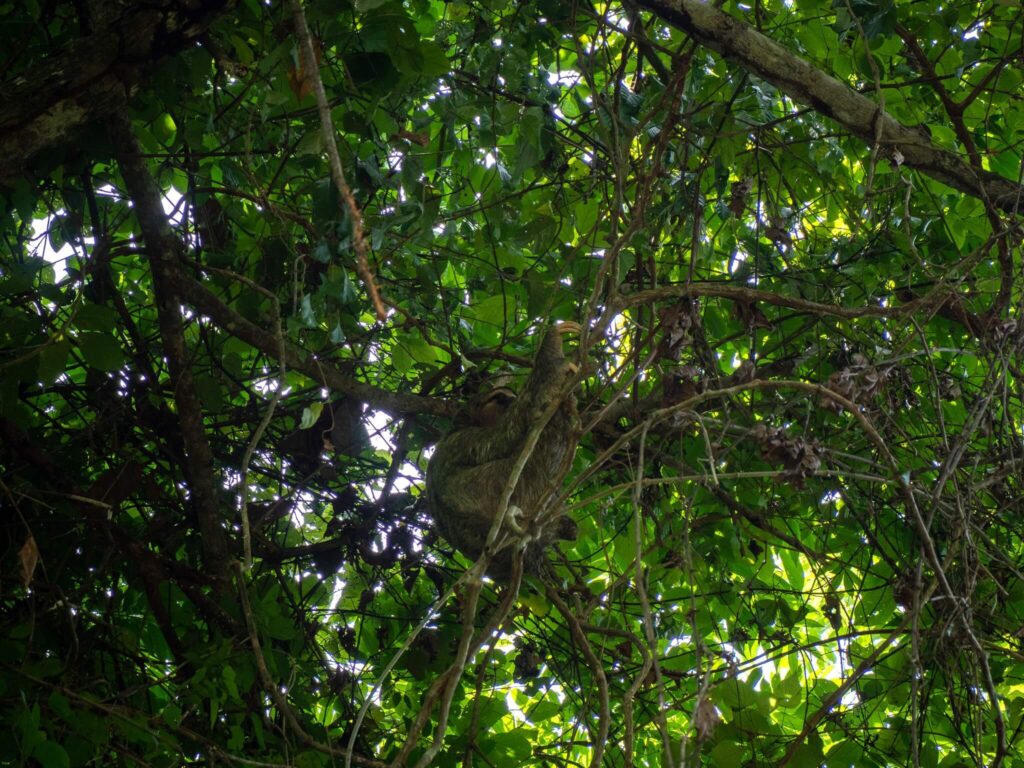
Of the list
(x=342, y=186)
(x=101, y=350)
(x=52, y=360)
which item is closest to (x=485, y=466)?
(x=101, y=350)

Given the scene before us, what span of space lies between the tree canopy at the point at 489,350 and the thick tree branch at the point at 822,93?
1 cm

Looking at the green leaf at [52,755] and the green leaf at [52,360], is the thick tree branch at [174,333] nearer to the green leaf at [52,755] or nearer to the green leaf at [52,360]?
the green leaf at [52,360]

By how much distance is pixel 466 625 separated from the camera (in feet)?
7.61

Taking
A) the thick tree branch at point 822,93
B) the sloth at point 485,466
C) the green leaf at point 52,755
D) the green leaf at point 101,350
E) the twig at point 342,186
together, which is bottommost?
the green leaf at point 52,755

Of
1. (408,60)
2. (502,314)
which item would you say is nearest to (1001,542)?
(502,314)

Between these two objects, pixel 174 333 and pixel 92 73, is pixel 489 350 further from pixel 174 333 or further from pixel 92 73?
pixel 92 73

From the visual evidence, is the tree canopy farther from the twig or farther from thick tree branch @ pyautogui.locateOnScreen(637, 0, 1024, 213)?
the twig

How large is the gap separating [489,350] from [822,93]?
191cm

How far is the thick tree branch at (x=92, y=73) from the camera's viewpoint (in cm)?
268

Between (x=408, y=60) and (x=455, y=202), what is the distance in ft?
6.32

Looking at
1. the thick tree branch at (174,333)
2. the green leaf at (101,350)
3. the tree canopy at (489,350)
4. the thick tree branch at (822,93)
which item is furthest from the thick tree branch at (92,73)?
the thick tree branch at (822,93)

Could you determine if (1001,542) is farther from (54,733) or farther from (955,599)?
(54,733)

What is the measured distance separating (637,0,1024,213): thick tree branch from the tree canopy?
0.04 ft

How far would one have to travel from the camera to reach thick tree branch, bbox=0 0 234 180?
2.68m
